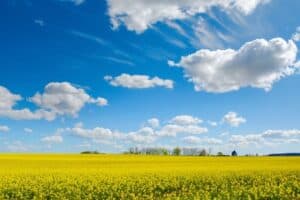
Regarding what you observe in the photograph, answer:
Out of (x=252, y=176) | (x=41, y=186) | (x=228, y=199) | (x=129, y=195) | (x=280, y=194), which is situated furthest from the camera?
(x=252, y=176)

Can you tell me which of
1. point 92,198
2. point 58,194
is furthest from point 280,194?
point 58,194

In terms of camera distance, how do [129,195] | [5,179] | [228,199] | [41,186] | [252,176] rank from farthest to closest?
[252,176] → [5,179] → [41,186] → [129,195] → [228,199]

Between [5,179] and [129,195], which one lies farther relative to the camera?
[5,179]

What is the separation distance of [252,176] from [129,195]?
1240cm

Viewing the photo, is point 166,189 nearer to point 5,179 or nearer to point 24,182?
point 24,182

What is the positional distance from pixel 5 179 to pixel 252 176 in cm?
1719

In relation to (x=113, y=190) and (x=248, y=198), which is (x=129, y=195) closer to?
(x=113, y=190)

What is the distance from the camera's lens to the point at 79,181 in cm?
2844

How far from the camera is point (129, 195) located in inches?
956

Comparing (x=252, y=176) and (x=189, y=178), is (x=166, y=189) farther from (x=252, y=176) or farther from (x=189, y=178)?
(x=252, y=176)

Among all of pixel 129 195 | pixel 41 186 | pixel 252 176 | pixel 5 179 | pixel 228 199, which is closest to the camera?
pixel 228 199

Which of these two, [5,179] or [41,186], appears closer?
[41,186]

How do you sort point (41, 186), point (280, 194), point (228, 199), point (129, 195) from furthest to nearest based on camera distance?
1. point (41, 186)
2. point (129, 195)
3. point (280, 194)
4. point (228, 199)

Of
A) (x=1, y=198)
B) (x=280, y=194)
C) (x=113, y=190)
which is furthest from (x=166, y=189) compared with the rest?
(x=1, y=198)
